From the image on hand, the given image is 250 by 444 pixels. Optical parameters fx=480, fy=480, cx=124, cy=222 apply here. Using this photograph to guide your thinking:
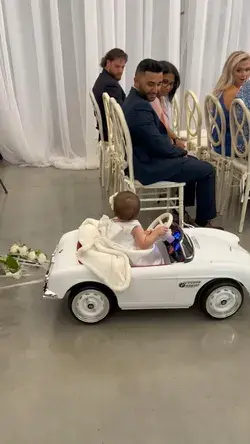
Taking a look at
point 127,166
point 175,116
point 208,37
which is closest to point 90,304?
point 127,166

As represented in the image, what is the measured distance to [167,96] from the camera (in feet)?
9.70

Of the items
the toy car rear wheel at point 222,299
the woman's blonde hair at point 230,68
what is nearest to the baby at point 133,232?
the toy car rear wheel at point 222,299

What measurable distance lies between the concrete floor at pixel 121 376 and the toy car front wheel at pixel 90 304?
0.04 metres

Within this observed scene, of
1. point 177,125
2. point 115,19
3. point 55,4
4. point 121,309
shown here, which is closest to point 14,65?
point 55,4

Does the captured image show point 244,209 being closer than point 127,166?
No

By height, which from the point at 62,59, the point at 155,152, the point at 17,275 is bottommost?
the point at 17,275

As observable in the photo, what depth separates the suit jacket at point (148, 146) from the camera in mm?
2459

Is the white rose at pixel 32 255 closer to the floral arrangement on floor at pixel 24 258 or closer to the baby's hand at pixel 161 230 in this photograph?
the floral arrangement on floor at pixel 24 258

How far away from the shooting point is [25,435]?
1.57 metres

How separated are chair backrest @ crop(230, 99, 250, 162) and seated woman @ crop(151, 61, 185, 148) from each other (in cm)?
31

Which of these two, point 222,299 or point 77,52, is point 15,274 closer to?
point 222,299

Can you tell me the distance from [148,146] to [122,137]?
0.15 meters

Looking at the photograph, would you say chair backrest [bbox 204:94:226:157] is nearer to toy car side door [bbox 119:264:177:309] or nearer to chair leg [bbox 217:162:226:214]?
chair leg [bbox 217:162:226:214]

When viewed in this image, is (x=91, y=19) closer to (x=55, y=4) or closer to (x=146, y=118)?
(x=55, y=4)
